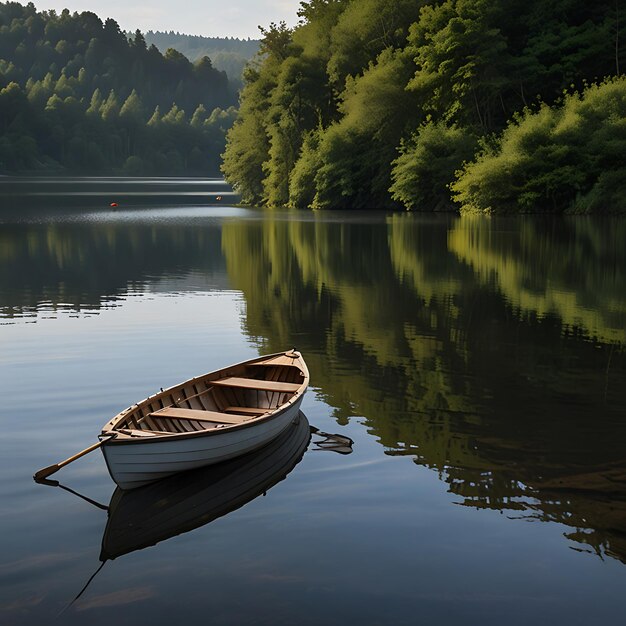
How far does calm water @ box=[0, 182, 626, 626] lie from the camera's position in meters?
7.30

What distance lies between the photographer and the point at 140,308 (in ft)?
76.4

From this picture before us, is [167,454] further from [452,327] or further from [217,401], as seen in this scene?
[452,327]

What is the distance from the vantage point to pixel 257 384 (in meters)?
12.3

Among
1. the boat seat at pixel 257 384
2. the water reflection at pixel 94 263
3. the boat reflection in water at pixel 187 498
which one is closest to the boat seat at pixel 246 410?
the boat seat at pixel 257 384

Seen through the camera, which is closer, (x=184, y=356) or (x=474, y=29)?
(x=184, y=356)

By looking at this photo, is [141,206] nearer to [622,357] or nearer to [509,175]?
[509,175]

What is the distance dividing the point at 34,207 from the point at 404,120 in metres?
34.0

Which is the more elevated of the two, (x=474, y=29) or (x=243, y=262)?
(x=474, y=29)

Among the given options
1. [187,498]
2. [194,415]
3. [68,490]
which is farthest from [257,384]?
[68,490]

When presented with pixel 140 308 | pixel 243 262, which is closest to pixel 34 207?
pixel 243 262

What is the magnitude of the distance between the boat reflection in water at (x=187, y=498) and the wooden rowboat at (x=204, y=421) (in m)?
0.20

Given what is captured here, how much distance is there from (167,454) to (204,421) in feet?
5.42

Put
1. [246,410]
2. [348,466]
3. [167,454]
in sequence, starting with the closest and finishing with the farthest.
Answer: [167,454], [348,466], [246,410]

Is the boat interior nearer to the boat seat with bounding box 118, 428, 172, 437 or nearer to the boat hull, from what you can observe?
the boat seat with bounding box 118, 428, 172, 437
